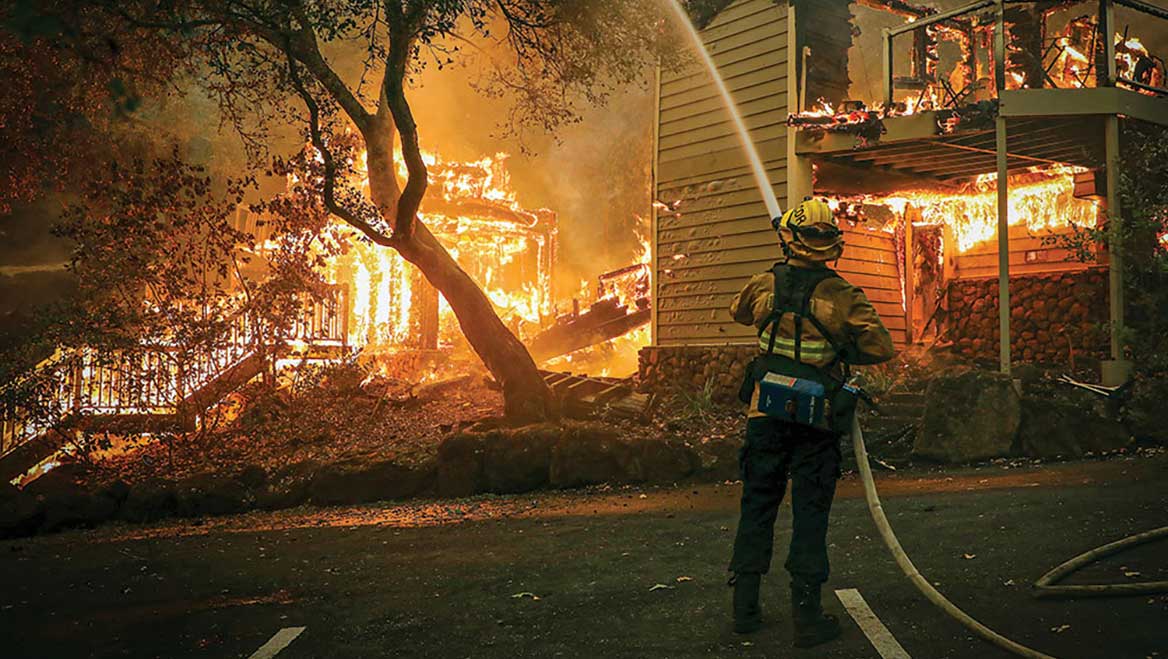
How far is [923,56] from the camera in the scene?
15.3 m

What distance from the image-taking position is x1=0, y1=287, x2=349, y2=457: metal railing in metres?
11.7

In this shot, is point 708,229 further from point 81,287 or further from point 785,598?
point 785,598

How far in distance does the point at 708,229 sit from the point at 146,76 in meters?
9.09

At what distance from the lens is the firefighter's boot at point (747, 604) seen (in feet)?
15.0

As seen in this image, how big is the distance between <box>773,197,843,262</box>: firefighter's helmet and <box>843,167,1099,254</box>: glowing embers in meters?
11.9

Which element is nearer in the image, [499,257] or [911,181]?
[911,181]

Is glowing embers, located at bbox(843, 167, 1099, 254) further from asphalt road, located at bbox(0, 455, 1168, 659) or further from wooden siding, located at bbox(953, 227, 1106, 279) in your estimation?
asphalt road, located at bbox(0, 455, 1168, 659)

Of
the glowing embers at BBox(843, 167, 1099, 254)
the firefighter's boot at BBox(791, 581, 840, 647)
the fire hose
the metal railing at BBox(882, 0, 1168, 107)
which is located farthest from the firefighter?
the glowing embers at BBox(843, 167, 1099, 254)

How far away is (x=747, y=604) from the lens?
456cm

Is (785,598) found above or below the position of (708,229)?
below

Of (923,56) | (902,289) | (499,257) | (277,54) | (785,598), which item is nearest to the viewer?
(785,598)

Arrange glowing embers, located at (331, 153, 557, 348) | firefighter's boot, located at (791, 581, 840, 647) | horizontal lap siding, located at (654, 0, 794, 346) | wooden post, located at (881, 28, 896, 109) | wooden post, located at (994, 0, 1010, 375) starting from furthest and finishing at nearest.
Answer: glowing embers, located at (331, 153, 557, 348) < horizontal lap siding, located at (654, 0, 794, 346) < wooden post, located at (881, 28, 896, 109) < wooden post, located at (994, 0, 1010, 375) < firefighter's boot, located at (791, 581, 840, 647)

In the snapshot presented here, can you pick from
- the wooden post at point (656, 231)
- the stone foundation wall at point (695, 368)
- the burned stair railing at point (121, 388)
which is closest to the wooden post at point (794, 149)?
the stone foundation wall at point (695, 368)

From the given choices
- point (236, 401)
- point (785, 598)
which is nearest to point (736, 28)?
point (236, 401)
